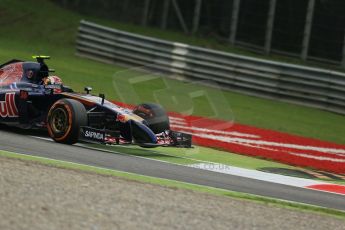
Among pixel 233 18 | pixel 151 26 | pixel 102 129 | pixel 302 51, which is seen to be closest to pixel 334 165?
pixel 102 129

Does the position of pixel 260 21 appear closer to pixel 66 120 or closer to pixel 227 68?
pixel 227 68

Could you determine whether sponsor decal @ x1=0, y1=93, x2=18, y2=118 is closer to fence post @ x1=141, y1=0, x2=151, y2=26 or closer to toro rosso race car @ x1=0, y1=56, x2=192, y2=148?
toro rosso race car @ x1=0, y1=56, x2=192, y2=148

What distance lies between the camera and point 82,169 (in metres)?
8.81

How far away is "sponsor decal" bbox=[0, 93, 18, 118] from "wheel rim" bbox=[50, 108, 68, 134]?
2.62 feet

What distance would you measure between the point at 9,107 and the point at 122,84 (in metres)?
1.70

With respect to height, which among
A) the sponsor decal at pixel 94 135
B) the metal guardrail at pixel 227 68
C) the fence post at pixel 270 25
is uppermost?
the fence post at pixel 270 25

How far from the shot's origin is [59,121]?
10555 mm

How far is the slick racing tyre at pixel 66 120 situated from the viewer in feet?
33.7

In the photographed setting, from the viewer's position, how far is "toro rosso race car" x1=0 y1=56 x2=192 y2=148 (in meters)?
10.4

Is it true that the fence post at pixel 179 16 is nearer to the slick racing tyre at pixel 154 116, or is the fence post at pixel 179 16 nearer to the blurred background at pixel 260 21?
the blurred background at pixel 260 21

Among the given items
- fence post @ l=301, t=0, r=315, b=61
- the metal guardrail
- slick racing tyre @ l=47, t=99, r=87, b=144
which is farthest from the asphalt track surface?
fence post @ l=301, t=0, r=315, b=61

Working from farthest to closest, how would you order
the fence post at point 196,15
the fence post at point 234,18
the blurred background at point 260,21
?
the fence post at point 196,15 → the fence post at point 234,18 → the blurred background at point 260,21

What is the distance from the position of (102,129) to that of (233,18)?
1523cm

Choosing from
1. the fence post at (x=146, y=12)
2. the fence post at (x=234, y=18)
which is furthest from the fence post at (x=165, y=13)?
the fence post at (x=234, y=18)
